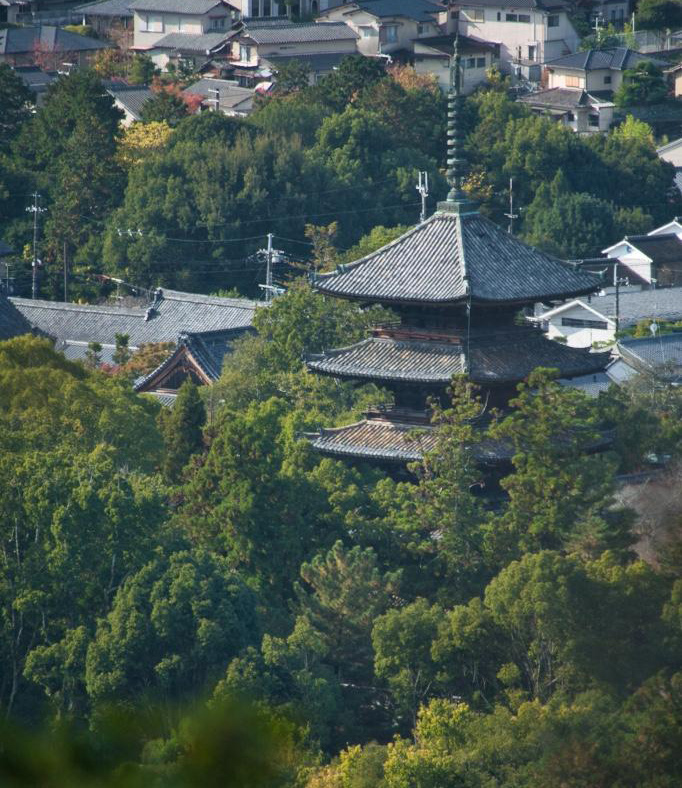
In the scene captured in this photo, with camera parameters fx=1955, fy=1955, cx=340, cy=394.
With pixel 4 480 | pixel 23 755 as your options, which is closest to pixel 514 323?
pixel 4 480

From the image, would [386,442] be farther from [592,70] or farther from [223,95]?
[592,70]

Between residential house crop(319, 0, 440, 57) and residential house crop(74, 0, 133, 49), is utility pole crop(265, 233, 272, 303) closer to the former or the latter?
residential house crop(319, 0, 440, 57)

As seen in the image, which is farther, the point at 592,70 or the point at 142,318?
the point at 592,70

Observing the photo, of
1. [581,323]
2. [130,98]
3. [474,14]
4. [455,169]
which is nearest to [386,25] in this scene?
[474,14]

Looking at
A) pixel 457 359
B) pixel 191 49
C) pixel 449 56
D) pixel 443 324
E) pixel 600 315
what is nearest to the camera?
pixel 457 359

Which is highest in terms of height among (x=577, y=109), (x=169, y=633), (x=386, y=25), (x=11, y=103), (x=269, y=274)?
(x=169, y=633)

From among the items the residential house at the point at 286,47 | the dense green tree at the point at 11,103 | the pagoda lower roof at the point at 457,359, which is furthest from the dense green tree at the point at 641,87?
the pagoda lower roof at the point at 457,359

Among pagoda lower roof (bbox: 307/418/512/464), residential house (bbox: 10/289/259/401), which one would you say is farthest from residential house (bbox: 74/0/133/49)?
pagoda lower roof (bbox: 307/418/512/464)
